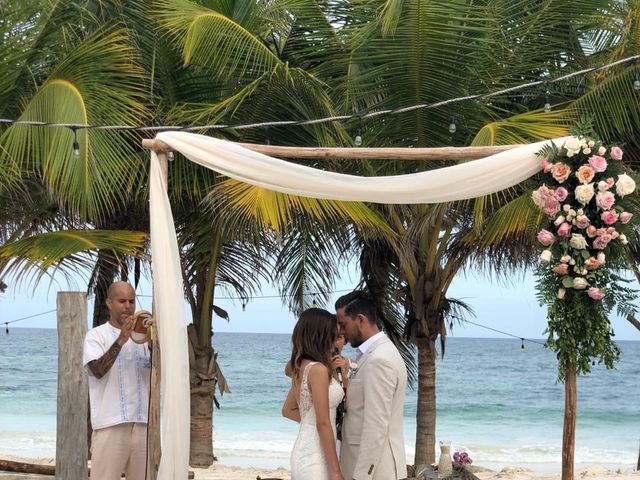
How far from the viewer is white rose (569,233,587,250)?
6070 millimetres

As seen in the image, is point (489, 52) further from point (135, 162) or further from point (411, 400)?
point (411, 400)

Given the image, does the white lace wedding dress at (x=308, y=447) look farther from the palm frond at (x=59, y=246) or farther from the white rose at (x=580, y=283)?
the palm frond at (x=59, y=246)

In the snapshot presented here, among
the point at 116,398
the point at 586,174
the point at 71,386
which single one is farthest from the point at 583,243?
the point at 71,386

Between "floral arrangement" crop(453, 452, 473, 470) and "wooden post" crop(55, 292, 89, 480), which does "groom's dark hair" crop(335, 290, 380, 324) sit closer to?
"wooden post" crop(55, 292, 89, 480)

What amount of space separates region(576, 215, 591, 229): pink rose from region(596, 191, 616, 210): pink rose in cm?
11

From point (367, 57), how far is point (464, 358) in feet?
138

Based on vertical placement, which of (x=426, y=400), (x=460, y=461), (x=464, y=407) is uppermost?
(x=426, y=400)

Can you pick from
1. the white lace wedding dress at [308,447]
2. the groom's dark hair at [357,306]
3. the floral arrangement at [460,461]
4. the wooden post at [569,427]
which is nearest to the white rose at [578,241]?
the wooden post at [569,427]

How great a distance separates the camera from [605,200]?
19.8 ft

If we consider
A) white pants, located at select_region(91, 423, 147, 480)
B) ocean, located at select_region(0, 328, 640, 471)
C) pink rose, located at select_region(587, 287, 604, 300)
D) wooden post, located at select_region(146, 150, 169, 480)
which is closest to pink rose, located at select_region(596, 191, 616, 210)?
pink rose, located at select_region(587, 287, 604, 300)

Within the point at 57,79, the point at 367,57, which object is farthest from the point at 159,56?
the point at 367,57

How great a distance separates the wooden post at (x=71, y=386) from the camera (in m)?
7.18

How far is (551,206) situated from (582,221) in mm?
209

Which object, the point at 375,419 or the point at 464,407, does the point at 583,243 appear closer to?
the point at 375,419
